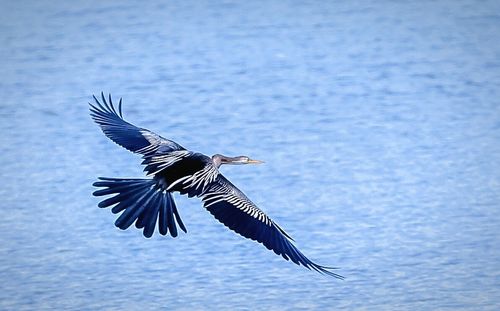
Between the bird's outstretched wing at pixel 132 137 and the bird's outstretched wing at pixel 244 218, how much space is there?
0.60 metres

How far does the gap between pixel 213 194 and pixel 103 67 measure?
3.81 m

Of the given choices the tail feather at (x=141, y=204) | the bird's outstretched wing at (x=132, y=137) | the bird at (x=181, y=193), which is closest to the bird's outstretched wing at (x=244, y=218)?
the bird at (x=181, y=193)

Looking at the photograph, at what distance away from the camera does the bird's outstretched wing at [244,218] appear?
6750 mm

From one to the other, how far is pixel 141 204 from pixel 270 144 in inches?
84.1

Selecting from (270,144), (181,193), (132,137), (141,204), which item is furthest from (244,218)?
(270,144)

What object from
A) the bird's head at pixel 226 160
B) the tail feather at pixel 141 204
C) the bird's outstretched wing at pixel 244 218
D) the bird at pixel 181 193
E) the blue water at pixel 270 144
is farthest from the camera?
the bird's head at pixel 226 160

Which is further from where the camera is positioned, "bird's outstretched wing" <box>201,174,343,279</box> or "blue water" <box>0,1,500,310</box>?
"blue water" <box>0,1,500,310</box>

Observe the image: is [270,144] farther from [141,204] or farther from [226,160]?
[141,204]

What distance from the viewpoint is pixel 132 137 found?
8023mm

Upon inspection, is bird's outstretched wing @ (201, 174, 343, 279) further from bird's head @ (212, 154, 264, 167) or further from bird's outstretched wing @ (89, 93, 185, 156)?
bird's outstretched wing @ (89, 93, 185, 156)

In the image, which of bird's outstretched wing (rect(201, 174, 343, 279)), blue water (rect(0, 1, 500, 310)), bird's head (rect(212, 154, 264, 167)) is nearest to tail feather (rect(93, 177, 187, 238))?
bird's outstretched wing (rect(201, 174, 343, 279))

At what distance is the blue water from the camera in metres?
7.23

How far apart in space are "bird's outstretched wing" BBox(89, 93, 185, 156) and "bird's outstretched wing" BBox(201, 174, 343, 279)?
605mm

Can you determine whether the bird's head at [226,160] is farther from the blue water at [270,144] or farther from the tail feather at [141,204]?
the tail feather at [141,204]
